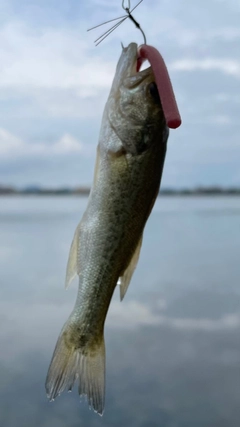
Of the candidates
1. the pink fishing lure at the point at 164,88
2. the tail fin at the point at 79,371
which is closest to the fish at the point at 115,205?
the tail fin at the point at 79,371

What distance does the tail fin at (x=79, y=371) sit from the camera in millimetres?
2646

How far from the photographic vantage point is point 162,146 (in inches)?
105

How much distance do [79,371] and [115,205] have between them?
2.30 feet

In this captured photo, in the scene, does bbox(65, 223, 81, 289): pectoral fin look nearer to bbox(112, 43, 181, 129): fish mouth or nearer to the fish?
the fish

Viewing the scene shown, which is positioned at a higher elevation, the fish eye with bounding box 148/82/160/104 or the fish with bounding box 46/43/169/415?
the fish eye with bounding box 148/82/160/104

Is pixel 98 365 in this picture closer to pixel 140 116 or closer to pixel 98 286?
pixel 98 286

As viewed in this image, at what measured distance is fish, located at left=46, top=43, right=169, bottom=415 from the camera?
104 inches

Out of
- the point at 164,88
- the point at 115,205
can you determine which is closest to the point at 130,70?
the point at 164,88

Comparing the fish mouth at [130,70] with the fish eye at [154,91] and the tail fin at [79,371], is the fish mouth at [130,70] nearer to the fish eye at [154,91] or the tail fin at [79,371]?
the fish eye at [154,91]

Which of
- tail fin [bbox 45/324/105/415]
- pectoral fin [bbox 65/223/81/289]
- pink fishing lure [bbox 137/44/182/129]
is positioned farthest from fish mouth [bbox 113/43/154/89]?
tail fin [bbox 45/324/105/415]

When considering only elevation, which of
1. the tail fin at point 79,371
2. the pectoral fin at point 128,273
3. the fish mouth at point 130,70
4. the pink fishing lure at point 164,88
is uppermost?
the fish mouth at point 130,70

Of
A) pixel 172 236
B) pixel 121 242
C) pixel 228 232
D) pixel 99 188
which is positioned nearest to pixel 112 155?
pixel 99 188

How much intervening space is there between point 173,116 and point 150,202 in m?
0.48

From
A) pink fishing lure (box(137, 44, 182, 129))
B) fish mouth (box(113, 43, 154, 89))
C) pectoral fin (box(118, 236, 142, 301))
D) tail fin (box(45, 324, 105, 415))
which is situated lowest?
tail fin (box(45, 324, 105, 415))
